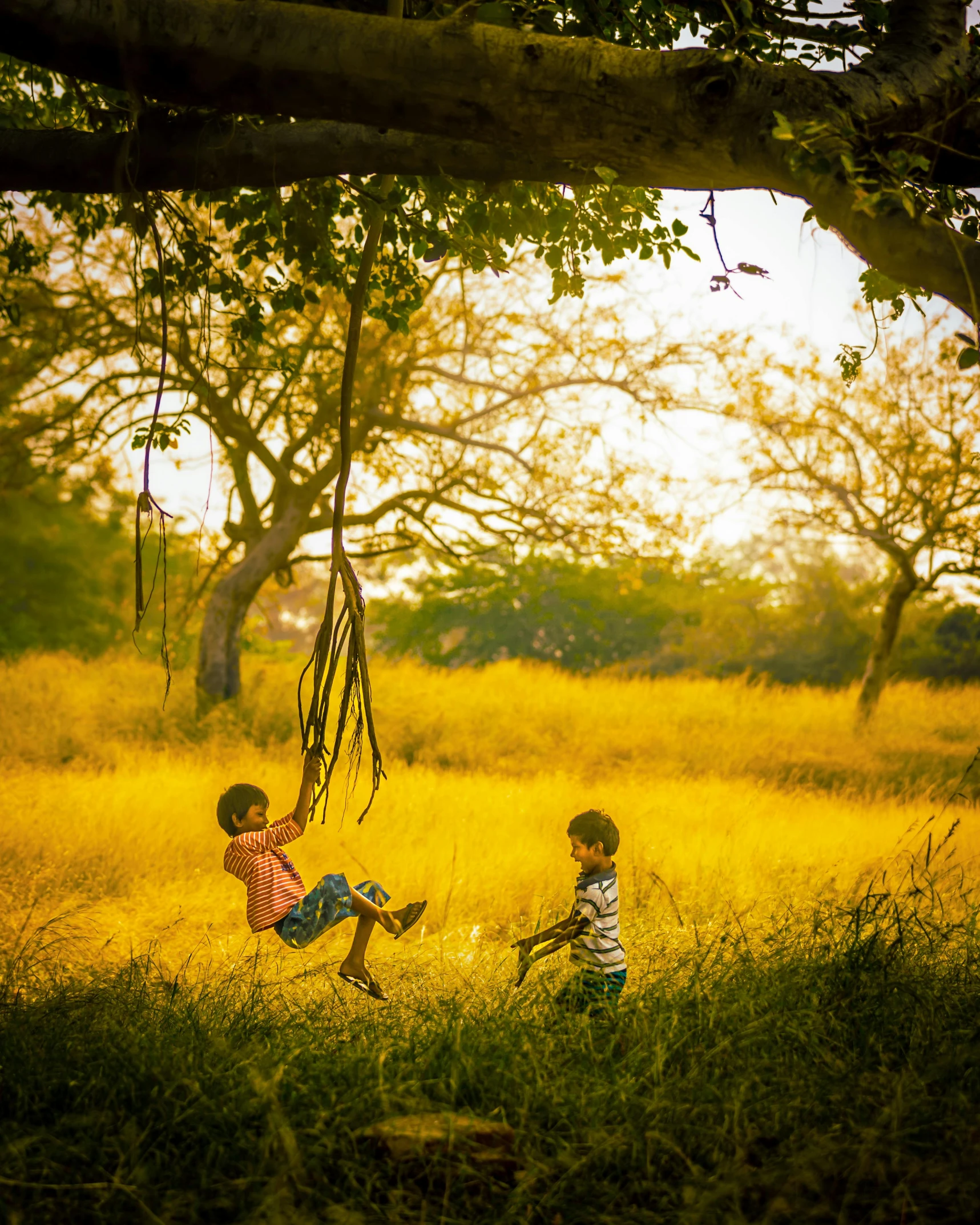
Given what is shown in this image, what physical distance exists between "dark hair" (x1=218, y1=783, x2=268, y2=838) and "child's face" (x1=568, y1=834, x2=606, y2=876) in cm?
130

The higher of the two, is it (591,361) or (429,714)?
(591,361)

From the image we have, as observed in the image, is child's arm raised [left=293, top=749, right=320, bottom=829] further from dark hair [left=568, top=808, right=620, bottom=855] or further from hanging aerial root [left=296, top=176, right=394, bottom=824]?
dark hair [left=568, top=808, right=620, bottom=855]

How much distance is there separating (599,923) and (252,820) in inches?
59.5

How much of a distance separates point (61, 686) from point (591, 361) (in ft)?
26.7

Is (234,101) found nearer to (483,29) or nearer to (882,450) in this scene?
(483,29)

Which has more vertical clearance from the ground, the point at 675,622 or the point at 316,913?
the point at 675,622

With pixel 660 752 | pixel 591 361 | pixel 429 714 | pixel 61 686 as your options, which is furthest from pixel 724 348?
pixel 61 686

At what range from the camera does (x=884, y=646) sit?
13.2 meters

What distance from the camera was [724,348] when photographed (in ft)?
38.0

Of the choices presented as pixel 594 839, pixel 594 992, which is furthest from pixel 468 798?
pixel 594 839

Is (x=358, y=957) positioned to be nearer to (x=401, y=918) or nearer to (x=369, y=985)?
(x=369, y=985)

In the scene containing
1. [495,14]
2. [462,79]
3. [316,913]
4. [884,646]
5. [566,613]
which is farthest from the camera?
[566,613]

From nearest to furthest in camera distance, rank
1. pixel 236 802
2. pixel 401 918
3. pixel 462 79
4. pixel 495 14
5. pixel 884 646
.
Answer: pixel 462 79
pixel 495 14
pixel 236 802
pixel 401 918
pixel 884 646

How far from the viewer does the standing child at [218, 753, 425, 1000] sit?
3906 mm
